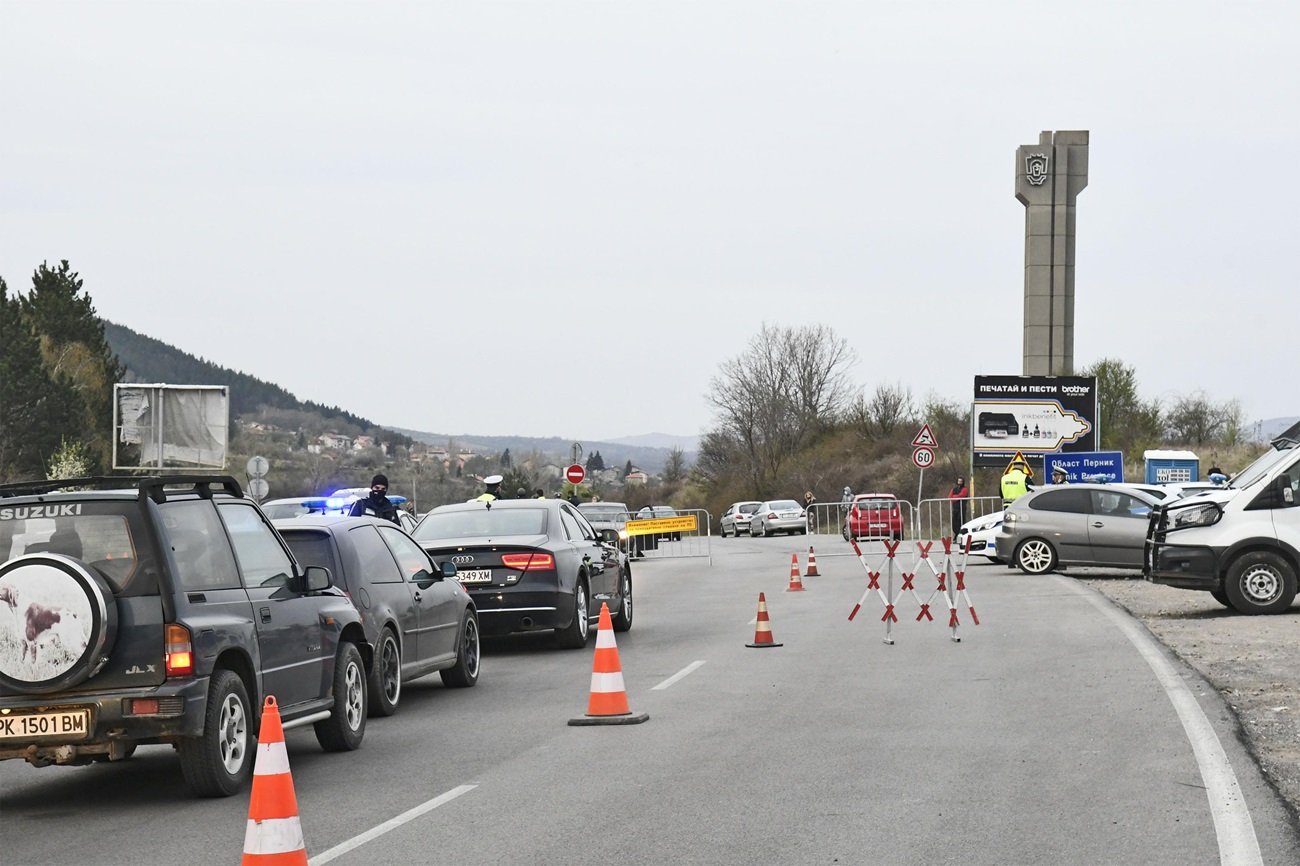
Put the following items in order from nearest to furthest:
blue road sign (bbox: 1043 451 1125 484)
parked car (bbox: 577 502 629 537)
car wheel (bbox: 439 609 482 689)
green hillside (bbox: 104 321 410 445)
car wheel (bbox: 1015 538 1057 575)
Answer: car wheel (bbox: 439 609 482 689)
car wheel (bbox: 1015 538 1057 575)
parked car (bbox: 577 502 629 537)
blue road sign (bbox: 1043 451 1125 484)
green hillside (bbox: 104 321 410 445)

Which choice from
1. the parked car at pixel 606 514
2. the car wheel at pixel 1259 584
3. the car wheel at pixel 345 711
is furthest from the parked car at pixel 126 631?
the parked car at pixel 606 514

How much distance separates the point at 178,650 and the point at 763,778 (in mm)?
3222

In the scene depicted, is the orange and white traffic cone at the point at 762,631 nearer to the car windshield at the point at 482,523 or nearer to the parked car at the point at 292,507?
the car windshield at the point at 482,523

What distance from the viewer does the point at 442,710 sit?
12.8 meters

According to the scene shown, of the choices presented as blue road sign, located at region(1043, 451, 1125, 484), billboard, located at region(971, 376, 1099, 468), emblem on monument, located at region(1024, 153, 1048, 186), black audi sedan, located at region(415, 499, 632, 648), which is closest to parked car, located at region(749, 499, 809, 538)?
billboard, located at region(971, 376, 1099, 468)

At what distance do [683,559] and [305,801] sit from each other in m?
34.4

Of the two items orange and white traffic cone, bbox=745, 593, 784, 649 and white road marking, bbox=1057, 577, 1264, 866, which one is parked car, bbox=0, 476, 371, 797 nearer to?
white road marking, bbox=1057, 577, 1264, 866

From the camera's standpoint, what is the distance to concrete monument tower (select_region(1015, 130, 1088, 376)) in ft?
186

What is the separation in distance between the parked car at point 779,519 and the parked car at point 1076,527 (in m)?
33.5

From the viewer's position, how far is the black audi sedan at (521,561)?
17.0 m

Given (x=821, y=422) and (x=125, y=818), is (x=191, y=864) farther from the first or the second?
(x=821, y=422)

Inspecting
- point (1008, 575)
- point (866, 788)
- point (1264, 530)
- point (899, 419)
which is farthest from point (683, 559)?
point (899, 419)

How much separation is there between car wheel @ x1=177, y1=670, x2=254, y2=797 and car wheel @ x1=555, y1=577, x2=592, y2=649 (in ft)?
26.7

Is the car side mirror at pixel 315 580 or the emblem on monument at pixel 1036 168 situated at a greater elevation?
the emblem on monument at pixel 1036 168
